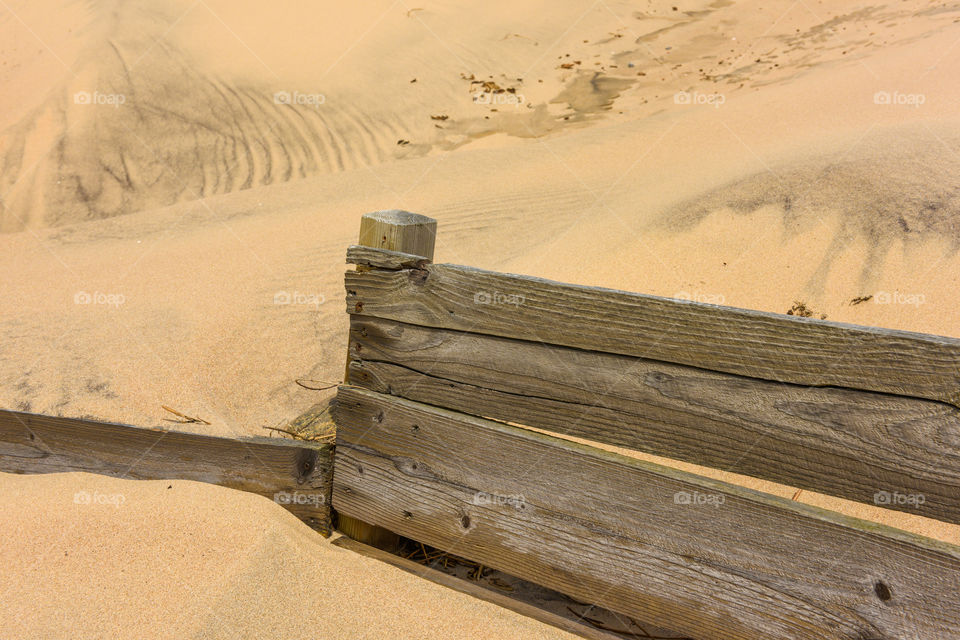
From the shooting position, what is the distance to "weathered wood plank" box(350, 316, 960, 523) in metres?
1.82

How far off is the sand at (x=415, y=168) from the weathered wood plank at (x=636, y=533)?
660 mm

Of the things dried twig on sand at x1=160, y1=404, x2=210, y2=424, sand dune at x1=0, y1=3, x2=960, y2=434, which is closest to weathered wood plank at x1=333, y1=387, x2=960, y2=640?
A: dried twig on sand at x1=160, y1=404, x2=210, y2=424

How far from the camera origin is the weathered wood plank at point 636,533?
1850 mm

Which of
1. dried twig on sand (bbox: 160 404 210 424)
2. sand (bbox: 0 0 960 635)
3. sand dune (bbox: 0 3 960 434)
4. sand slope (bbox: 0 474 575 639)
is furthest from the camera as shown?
sand (bbox: 0 0 960 635)

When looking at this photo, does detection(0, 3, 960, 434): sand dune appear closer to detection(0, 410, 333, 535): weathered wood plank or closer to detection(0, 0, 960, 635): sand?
detection(0, 0, 960, 635): sand

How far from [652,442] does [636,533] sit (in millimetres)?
300

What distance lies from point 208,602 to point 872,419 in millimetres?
2152

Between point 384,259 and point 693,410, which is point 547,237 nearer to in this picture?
point 384,259

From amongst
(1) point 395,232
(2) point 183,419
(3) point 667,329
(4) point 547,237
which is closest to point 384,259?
(1) point 395,232

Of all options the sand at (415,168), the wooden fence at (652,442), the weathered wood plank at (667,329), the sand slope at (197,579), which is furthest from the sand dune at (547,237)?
the weathered wood plank at (667,329)

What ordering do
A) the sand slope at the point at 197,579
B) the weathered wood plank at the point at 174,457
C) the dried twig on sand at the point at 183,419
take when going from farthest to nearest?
the dried twig on sand at the point at 183,419
the weathered wood plank at the point at 174,457
the sand slope at the point at 197,579

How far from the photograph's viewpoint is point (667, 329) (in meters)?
2.04

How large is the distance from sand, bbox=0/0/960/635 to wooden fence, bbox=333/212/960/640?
33.2 inches

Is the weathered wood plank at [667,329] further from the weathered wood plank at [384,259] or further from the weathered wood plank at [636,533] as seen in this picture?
the weathered wood plank at [636,533]
